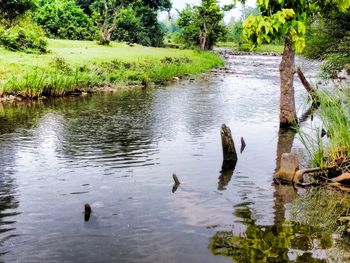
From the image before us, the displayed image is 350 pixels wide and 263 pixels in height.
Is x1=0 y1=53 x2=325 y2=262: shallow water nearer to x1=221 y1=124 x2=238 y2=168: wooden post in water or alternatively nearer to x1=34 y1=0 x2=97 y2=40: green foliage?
x1=221 y1=124 x2=238 y2=168: wooden post in water

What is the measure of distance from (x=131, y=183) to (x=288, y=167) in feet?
12.9

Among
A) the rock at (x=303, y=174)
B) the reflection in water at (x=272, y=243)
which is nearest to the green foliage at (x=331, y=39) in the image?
the rock at (x=303, y=174)

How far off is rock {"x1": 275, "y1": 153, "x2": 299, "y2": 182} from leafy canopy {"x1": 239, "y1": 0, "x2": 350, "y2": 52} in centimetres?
383

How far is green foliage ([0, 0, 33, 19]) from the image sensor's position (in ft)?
133

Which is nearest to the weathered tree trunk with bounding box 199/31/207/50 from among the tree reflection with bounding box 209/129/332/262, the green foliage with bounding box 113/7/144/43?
the green foliage with bounding box 113/7/144/43

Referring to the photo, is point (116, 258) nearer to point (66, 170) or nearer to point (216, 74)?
point (66, 170)

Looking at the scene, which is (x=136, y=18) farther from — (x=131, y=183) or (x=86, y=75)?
(x=131, y=183)

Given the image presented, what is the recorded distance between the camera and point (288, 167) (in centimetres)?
1133

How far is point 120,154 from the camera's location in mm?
14266

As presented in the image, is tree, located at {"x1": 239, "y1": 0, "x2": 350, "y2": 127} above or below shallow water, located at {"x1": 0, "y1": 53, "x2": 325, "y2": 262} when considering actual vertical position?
above

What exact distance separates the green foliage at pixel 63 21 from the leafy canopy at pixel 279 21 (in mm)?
49732

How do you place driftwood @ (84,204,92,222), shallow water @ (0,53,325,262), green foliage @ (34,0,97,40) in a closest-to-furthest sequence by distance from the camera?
shallow water @ (0,53,325,262)
driftwood @ (84,204,92,222)
green foliage @ (34,0,97,40)

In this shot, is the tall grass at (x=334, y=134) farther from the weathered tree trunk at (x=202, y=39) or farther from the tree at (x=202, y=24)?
the weathered tree trunk at (x=202, y=39)

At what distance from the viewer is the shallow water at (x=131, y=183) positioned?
8062 mm
